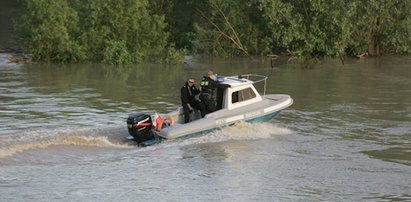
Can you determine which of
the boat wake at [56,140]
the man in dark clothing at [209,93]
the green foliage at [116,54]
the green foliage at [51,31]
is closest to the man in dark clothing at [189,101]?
the man in dark clothing at [209,93]

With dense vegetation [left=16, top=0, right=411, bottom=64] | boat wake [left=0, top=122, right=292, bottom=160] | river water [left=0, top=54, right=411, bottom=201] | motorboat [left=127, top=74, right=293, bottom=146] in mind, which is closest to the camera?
river water [left=0, top=54, right=411, bottom=201]

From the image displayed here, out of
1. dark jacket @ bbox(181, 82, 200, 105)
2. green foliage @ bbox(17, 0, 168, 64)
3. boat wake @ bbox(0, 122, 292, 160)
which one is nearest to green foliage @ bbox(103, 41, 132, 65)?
green foliage @ bbox(17, 0, 168, 64)

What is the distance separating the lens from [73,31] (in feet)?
115

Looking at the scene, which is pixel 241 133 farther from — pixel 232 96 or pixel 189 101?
pixel 189 101

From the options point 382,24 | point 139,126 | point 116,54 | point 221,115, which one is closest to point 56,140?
point 139,126

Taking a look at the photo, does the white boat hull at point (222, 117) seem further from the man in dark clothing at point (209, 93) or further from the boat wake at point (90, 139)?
the man in dark clothing at point (209, 93)

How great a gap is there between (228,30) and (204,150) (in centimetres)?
2140

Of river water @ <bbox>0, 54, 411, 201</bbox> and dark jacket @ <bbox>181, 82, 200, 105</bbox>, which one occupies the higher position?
dark jacket @ <bbox>181, 82, 200, 105</bbox>

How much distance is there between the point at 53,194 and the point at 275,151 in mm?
5898

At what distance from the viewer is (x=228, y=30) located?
124ft

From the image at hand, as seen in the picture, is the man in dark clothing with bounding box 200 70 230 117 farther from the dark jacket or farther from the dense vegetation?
the dense vegetation

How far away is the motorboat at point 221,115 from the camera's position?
17.4 m

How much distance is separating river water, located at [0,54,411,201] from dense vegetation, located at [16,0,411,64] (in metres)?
6.94

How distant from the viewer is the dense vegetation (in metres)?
34.3
